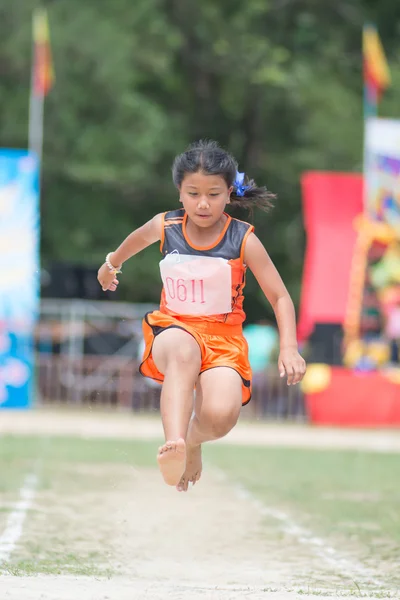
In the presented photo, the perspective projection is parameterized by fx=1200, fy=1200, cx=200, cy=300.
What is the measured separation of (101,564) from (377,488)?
626 cm

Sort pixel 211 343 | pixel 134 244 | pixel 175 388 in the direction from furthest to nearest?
pixel 134 244 → pixel 211 343 → pixel 175 388

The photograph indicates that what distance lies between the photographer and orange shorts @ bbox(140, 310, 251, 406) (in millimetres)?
6180

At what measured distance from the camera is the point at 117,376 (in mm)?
24250

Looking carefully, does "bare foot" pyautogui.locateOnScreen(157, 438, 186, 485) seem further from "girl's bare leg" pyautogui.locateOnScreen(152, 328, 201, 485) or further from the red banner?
the red banner

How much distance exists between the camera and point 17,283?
73.5 ft

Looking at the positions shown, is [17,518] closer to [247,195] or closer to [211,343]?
[211,343]

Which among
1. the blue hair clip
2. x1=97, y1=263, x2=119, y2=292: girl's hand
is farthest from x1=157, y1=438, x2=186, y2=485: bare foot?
the blue hair clip

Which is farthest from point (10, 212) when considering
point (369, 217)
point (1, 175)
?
point (369, 217)

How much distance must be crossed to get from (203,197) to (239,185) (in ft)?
1.26

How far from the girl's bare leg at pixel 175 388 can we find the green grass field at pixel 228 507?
1.02 m

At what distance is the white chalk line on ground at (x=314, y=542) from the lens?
733 cm

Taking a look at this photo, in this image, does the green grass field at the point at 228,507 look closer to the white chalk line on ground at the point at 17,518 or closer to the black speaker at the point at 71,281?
the white chalk line on ground at the point at 17,518

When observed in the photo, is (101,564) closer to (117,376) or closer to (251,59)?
(117,376)

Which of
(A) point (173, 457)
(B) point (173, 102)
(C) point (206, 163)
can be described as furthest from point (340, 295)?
(A) point (173, 457)
